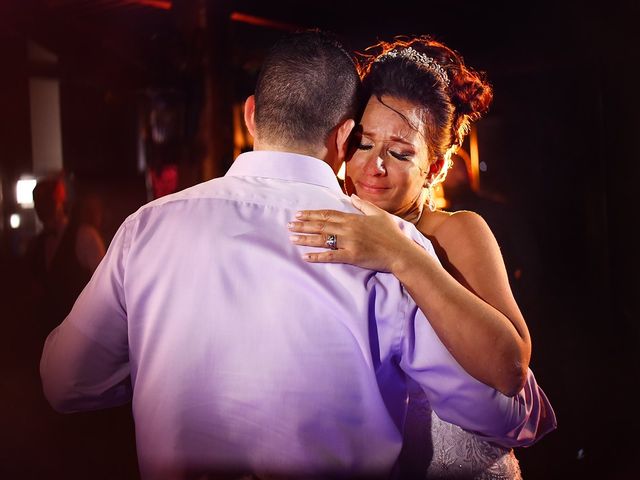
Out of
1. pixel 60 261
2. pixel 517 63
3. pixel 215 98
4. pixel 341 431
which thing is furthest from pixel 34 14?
pixel 341 431

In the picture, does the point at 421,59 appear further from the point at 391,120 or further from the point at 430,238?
the point at 430,238

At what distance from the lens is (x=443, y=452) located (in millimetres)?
1763

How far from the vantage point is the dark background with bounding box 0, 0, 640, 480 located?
Answer: 4973mm

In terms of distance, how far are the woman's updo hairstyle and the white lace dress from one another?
82 cm

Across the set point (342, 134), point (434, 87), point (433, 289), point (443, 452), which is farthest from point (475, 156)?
point (433, 289)

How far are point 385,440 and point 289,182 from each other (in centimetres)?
57

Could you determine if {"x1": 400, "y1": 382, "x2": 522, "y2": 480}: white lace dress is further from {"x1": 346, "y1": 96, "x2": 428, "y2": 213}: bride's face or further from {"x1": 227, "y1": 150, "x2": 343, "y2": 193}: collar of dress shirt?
{"x1": 227, "y1": 150, "x2": 343, "y2": 193}: collar of dress shirt

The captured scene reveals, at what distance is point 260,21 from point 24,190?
3.59 m

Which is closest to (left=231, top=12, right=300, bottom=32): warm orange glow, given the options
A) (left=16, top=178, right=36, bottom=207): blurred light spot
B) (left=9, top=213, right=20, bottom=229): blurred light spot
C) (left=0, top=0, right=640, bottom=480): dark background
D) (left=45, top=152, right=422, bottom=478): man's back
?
(left=0, top=0, right=640, bottom=480): dark background

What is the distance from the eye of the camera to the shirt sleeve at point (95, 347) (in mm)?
1286

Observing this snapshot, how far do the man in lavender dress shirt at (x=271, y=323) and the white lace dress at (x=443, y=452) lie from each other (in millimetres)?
470

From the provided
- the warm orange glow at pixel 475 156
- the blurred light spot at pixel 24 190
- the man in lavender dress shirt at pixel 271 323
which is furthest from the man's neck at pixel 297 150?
the blurred light spot at pixel 24 190

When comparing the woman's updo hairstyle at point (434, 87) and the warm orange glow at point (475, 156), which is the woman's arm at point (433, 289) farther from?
the warm orange glow at point (475, 156)

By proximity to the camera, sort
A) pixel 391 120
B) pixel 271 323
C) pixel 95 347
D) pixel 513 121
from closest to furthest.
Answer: pixel 271 323 < pixel 95 347 < pixel 391 120 < pixel 513 121
